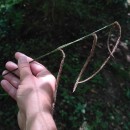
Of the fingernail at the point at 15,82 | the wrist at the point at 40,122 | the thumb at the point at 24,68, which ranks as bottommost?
the fingernail at the point at 15,82

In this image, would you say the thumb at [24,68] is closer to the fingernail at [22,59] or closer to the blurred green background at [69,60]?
the fingernail at [22,59]

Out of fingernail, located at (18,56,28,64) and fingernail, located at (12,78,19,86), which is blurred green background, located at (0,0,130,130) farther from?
fingernail, located at (18,56,28,64)

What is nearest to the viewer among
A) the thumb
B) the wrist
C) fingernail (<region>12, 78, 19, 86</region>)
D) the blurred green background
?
the wrist

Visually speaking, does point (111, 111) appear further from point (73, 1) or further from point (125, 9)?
point (125, 9)

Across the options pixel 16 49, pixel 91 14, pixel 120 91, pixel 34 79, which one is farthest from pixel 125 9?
pixel 34 79

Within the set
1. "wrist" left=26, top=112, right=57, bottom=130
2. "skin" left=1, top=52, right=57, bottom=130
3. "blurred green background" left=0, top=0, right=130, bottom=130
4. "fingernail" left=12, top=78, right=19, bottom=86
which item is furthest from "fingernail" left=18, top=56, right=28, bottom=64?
"blurred green background" left=0, top=0, right=130, bottom=130

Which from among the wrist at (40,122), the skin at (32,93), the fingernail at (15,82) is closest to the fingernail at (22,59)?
the skin at (32,93)

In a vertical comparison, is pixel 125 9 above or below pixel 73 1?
below
